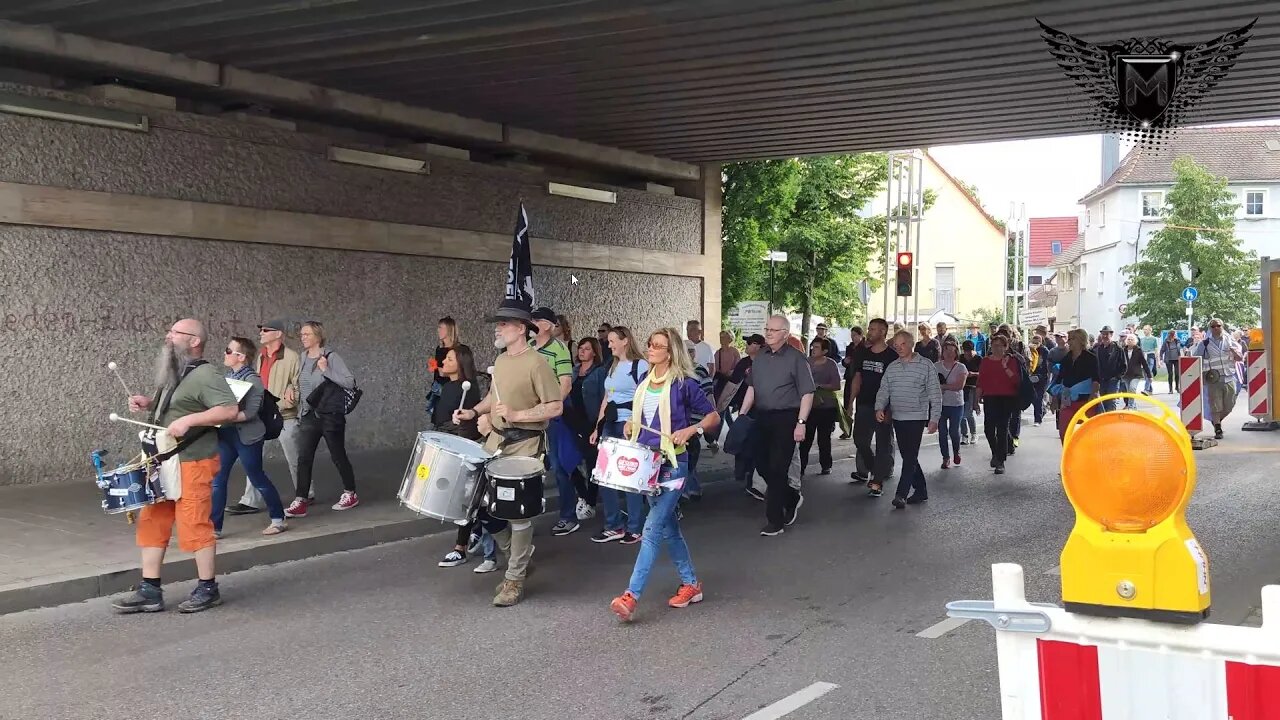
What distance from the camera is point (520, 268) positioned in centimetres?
1395

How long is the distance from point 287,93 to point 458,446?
24.8 ft

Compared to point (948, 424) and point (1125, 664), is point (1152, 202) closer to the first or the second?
point (948, 424)

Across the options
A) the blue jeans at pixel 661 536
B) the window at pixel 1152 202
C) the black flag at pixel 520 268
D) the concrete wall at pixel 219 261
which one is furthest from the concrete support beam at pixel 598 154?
the window at pixel 1152 202

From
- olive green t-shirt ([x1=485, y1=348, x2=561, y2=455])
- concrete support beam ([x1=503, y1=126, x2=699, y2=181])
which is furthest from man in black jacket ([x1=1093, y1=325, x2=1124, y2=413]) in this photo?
olive green t-shirt ([x1=485, y1=348, x2=561, y2=455])

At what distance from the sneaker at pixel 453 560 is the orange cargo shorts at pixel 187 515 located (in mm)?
1943

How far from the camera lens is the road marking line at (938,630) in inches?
242

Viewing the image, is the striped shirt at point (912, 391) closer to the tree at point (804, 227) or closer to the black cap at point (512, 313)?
the black cap at point (512, 313)

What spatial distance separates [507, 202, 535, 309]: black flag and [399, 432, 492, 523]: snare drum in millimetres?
6931

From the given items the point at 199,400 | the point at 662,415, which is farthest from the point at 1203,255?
the point at 199,400

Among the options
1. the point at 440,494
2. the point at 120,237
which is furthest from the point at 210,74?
the point at 440,494

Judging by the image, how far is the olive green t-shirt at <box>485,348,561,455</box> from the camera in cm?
710

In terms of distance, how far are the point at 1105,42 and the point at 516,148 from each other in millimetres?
8325

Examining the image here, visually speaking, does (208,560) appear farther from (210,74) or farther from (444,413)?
(210,74)

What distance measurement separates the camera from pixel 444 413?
8938 millimetres
